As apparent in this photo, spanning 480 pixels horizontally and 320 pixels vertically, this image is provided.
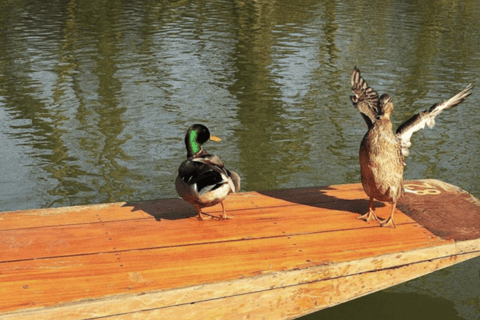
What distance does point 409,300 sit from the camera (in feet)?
19.8

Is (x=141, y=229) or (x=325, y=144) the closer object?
(x=141, y=229)

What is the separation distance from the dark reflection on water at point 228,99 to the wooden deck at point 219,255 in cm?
84

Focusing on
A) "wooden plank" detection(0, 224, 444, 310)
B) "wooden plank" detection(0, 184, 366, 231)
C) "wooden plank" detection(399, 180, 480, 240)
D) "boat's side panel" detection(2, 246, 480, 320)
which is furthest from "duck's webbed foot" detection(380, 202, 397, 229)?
"wooden plank" detection(0, 184, 366, 231)

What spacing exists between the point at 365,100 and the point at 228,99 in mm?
6508

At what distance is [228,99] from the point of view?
471 inches

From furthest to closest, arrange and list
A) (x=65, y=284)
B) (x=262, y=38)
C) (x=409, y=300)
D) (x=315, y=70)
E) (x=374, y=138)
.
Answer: (x=262, y=38) < (x=315, y=70) < (x=409, y=300) < (x=374, y=138) < (x=65, y=284)

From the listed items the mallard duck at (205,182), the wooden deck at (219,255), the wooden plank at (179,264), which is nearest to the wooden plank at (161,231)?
the wooden deck at (219,255)

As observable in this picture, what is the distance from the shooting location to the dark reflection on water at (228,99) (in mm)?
8414

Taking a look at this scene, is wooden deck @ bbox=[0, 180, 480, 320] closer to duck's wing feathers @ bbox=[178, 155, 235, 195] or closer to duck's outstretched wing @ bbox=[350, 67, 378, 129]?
duck's wing feathers @ bbox=[178, 155, 235, 195]

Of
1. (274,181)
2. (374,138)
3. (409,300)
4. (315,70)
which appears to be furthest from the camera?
(315,70)

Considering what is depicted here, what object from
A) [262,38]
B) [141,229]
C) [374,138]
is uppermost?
[374,138]

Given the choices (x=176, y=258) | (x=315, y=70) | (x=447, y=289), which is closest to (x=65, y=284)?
(x=176, y=258)

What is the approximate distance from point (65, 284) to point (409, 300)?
3.09 m

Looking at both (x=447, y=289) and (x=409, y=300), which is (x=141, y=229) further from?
(x=447, y=289)
